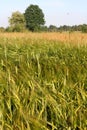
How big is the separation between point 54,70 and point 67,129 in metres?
0.91

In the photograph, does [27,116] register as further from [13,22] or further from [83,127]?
[13,22]

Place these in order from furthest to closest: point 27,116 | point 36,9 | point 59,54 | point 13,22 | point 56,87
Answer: point 36,9, point 13,22, point 59,54, point 56,87, point 27,116

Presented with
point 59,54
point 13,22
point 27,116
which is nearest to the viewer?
point 27,116

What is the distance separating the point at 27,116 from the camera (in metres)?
2.48

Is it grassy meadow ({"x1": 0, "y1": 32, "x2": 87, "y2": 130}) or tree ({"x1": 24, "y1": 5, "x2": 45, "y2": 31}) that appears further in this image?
tree ({"x1": 24, "y1": 5, "x2": 45, "y2": 31})

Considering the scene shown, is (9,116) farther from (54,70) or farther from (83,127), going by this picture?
(54,70)

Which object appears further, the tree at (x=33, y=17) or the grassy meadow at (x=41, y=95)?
the tree at (x=33, y=17)

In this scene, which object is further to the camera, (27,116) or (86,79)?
(86,79)

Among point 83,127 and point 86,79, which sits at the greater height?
point 86,79

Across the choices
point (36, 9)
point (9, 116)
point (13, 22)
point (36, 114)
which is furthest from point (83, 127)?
point (36, 9)

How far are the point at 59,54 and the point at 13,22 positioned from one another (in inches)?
1271

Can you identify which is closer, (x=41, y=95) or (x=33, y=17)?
(x=41, y=95)

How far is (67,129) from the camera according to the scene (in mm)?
2678

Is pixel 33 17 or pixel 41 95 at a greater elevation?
pixel 41 95
